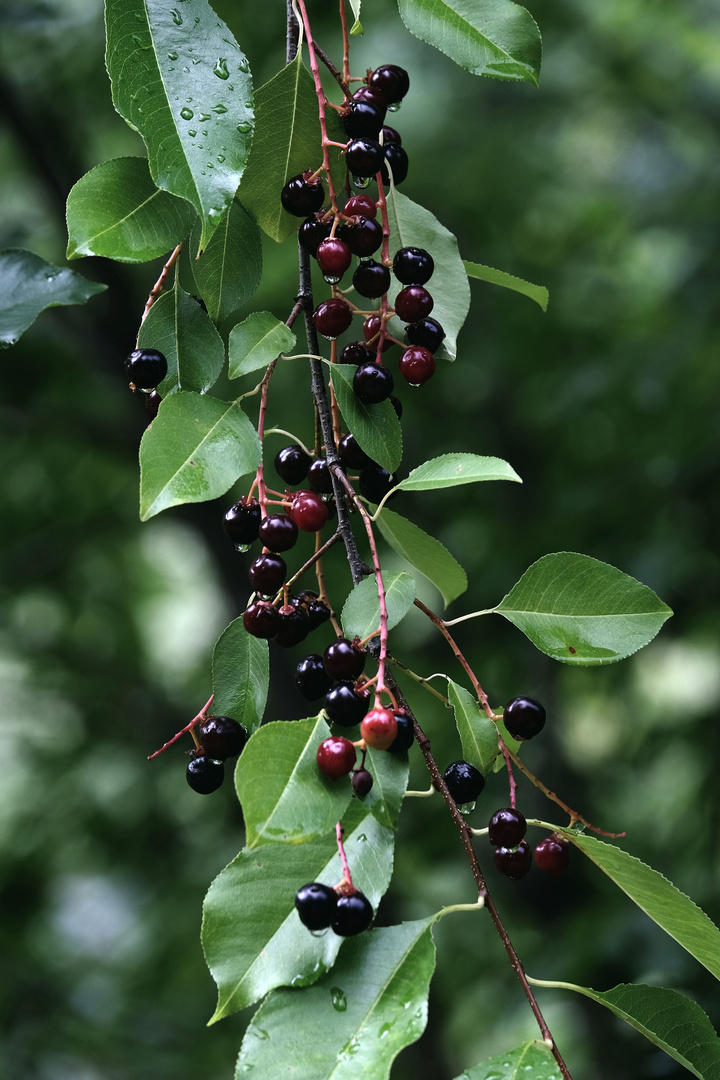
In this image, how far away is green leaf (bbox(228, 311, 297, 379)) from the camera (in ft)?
2.21

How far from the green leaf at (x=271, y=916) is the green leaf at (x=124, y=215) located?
43 cm

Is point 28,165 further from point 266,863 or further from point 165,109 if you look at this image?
point 266,863

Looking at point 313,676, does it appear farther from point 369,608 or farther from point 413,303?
point 413,303

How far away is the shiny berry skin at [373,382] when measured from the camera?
2.27 ft

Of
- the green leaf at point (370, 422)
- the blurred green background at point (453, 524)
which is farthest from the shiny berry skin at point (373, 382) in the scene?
the blurred green background at point (453, 524)

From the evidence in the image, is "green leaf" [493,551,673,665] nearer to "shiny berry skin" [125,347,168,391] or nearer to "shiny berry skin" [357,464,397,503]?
"shiny berry skin" [357,464,397,503]

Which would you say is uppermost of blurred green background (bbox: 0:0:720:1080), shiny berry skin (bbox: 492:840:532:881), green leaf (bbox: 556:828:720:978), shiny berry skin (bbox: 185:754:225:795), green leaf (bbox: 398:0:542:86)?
green leaf (bbox: 398:0:542:86)

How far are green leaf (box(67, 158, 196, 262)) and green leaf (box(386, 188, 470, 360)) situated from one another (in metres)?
0.19

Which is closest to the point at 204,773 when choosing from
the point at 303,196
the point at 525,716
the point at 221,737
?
the point at 221,737

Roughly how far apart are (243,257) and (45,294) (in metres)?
0.16

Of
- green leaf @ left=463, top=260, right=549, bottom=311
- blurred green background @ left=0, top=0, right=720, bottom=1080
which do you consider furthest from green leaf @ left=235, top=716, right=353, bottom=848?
blurred green background @ left=0, top=0, right=720, bottom=1080

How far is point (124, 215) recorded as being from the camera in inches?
27.9

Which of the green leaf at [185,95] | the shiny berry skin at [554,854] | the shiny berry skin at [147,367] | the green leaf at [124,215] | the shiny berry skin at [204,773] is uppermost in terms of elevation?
the green leaf at [185,95]

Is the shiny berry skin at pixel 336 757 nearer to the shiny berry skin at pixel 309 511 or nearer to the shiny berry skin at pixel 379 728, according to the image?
the shiny berry skin at pixel 379 728
